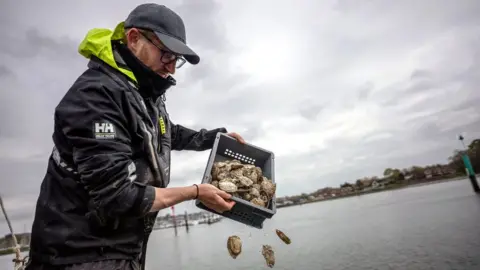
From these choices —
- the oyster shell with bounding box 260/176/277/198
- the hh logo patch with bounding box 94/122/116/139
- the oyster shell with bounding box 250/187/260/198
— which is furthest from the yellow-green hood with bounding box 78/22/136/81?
the oyster shell with bounding box 260/176/277/198

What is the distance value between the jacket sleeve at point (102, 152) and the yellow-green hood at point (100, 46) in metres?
0.36

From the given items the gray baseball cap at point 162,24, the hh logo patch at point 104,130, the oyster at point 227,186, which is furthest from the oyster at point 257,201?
the hh logo patch at point 104,130

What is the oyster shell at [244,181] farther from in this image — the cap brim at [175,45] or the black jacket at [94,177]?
the cap brim at [175,45]

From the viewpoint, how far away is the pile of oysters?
127 inches

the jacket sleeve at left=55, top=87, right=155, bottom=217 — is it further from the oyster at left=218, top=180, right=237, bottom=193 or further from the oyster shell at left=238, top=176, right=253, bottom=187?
the oyster shell at left=238, top=176, right=253, bottom=187

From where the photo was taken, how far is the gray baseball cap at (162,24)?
2.43 metres

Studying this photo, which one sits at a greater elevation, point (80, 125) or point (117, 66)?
point (117, 66)

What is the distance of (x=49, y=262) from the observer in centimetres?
194

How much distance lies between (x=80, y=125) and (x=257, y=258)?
26.7 meters

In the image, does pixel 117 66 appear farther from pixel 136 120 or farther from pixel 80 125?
pixel 80 125

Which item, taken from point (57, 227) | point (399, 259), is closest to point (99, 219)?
point (57, 227)

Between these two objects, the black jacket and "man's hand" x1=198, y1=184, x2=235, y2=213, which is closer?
the black jacket

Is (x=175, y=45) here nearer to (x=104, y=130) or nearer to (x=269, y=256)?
(x=104, y=130)

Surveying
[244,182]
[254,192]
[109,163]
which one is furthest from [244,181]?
[109,163]
